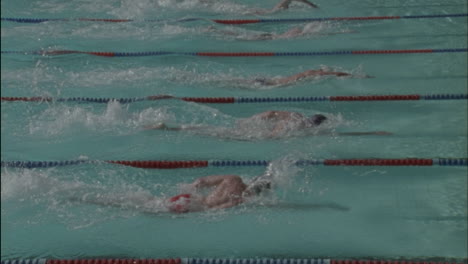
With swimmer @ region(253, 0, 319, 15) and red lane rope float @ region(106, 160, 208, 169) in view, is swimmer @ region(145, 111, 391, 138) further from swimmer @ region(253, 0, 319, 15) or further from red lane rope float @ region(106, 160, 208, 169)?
swimmer @ region(253, 0, 319, 15)

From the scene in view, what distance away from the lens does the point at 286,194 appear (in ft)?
12.6

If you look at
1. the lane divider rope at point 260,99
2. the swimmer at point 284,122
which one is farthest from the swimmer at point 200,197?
the lane divider rope at point 260,99

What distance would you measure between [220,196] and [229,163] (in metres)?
0.55

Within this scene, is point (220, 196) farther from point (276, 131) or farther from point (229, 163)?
point (276, 131)

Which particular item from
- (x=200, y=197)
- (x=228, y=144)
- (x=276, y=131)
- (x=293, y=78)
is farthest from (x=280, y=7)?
(x=200, y=197)

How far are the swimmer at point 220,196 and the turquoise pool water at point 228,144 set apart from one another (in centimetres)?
6

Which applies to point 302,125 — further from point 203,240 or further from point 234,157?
point 203,240

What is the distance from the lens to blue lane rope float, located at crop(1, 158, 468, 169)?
412 cm

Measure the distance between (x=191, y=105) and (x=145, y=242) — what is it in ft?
5.85

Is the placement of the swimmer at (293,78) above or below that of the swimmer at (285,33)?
below

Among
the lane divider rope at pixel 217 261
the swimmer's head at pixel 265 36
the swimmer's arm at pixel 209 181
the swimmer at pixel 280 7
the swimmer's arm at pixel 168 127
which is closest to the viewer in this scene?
the lane divider rope at pixel 217 261

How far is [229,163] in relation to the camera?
13.8ft

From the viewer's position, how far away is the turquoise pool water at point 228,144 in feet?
11.3

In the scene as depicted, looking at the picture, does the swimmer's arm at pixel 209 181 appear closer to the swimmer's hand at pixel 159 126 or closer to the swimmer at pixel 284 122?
the swimmer at pixel 284 122
